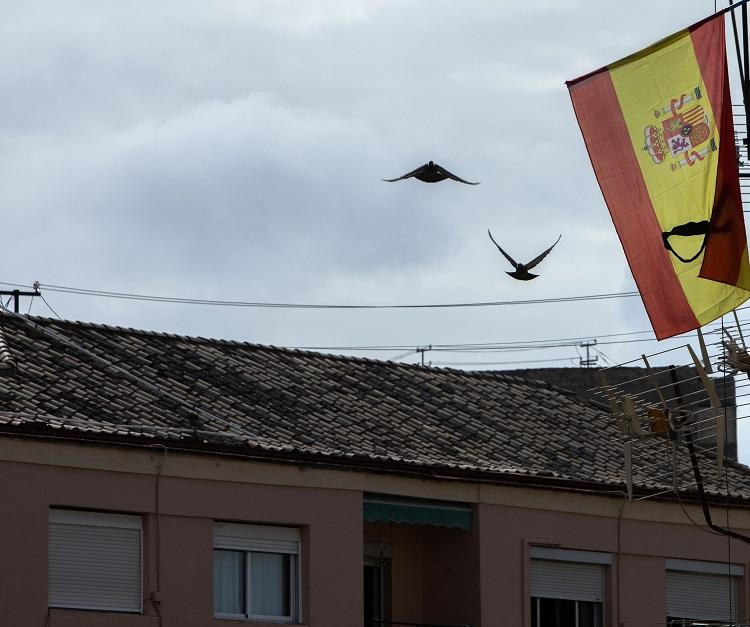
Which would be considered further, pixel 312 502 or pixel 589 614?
pixel 589 614

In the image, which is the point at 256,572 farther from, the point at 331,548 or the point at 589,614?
the point at 589,614

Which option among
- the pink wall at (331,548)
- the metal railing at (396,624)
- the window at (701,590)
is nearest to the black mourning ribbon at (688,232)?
the pink wall at (331,548)

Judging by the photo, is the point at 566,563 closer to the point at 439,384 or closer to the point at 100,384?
the point at 439,384

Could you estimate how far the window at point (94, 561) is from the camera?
2556 centimetres

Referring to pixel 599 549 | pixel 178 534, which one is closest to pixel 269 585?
pixel 178 534

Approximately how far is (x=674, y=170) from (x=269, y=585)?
8.39 meters

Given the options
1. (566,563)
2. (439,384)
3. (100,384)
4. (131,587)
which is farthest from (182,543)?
(439,384)

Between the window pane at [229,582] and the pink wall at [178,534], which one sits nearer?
the pink wall at [178,534]

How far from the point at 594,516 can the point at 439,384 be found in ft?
17.3

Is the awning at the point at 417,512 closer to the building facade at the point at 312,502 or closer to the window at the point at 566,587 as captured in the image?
the building facade at the point at 312,502

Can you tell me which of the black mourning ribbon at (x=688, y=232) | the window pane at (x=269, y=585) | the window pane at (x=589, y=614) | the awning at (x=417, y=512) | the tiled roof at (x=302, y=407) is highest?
the black mourning ribbon at (x=688, y=232)

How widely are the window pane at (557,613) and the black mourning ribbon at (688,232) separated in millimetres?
8373

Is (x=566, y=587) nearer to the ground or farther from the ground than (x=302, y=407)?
nearer to the ground

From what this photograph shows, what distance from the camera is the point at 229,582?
89.7ft
